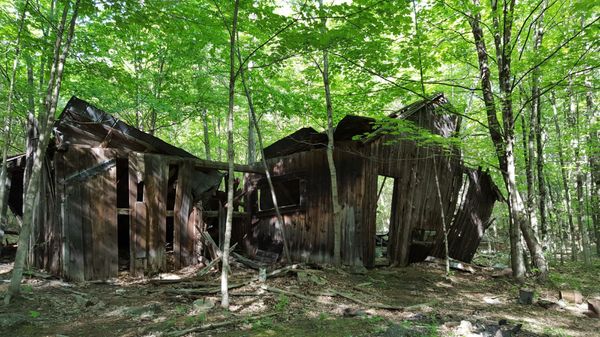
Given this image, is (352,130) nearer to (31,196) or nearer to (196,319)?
(196,319)

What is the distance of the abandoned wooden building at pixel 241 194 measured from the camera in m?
8.39

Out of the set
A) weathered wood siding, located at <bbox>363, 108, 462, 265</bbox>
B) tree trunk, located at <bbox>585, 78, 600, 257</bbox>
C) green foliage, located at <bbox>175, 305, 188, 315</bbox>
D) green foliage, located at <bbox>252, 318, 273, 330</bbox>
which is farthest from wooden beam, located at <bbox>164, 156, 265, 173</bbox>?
tree trunk, located at <bbox>585, 78, 600, 257</bbox>

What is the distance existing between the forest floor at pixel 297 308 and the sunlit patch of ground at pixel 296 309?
0.6 inches

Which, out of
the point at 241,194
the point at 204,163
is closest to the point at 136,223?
the point at 204,163

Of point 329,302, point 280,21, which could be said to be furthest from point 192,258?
point 280,21

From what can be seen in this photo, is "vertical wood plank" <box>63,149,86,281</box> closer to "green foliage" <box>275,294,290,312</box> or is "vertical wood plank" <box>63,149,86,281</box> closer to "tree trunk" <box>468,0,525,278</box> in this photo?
"green foliage" <box>275,294,290,312</box>

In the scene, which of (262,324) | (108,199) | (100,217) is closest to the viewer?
(262,324)

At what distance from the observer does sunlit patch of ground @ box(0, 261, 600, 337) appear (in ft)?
17.2

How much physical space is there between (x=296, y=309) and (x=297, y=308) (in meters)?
0.07

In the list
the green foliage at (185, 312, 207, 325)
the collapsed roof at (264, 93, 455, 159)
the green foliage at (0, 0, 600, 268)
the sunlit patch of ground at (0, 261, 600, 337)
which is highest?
the green foliage at (0, 0, 600, 268)

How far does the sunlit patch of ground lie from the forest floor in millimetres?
16

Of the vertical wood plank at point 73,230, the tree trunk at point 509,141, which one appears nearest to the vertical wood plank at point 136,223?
the vertical wood plank at point 73,230

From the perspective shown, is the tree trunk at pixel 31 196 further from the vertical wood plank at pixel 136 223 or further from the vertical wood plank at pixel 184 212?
the vertical wood plank at pixel 184 212

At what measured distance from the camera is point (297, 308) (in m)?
6.46
